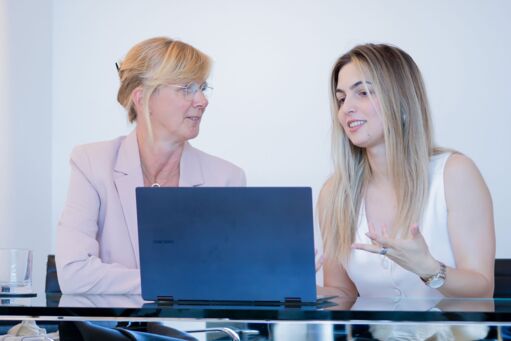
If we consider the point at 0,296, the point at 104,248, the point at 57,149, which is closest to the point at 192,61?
the point at 104,248

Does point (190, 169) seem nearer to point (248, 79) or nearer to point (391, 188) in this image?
point (391, 188)

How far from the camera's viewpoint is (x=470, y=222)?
271 centimetres

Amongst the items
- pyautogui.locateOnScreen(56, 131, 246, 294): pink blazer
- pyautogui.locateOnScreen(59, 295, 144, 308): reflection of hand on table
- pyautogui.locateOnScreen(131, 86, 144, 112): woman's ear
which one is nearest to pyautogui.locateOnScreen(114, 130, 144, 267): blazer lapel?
pyautogui.locateOnScreen(56, 131, 246, 294): pink blazer

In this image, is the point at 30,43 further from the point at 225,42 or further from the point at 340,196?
the point at 340,196

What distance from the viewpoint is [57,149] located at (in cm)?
539

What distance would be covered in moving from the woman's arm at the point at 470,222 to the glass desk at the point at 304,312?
29.3 inches

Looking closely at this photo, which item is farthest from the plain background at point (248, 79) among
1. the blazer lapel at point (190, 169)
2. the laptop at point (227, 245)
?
the laptop at point (227, 245)

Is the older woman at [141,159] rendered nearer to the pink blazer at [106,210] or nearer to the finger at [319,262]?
the pink blazer at [106,210]

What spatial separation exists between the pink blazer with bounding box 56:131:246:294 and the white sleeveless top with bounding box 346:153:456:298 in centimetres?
69

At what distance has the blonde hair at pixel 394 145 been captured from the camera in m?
2.80

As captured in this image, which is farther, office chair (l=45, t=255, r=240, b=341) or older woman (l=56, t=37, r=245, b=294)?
older woman (l=56, t=37, r=245, b=294)

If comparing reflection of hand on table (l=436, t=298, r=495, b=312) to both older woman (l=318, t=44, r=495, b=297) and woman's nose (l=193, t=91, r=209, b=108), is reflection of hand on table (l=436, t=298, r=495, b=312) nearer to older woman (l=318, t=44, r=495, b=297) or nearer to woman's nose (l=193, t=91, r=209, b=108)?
older woman (l=318, t=44, r=495, b=297)

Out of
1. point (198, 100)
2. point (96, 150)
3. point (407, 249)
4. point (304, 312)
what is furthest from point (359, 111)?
point (304, 312)

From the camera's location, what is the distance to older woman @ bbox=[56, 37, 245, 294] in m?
3.04
